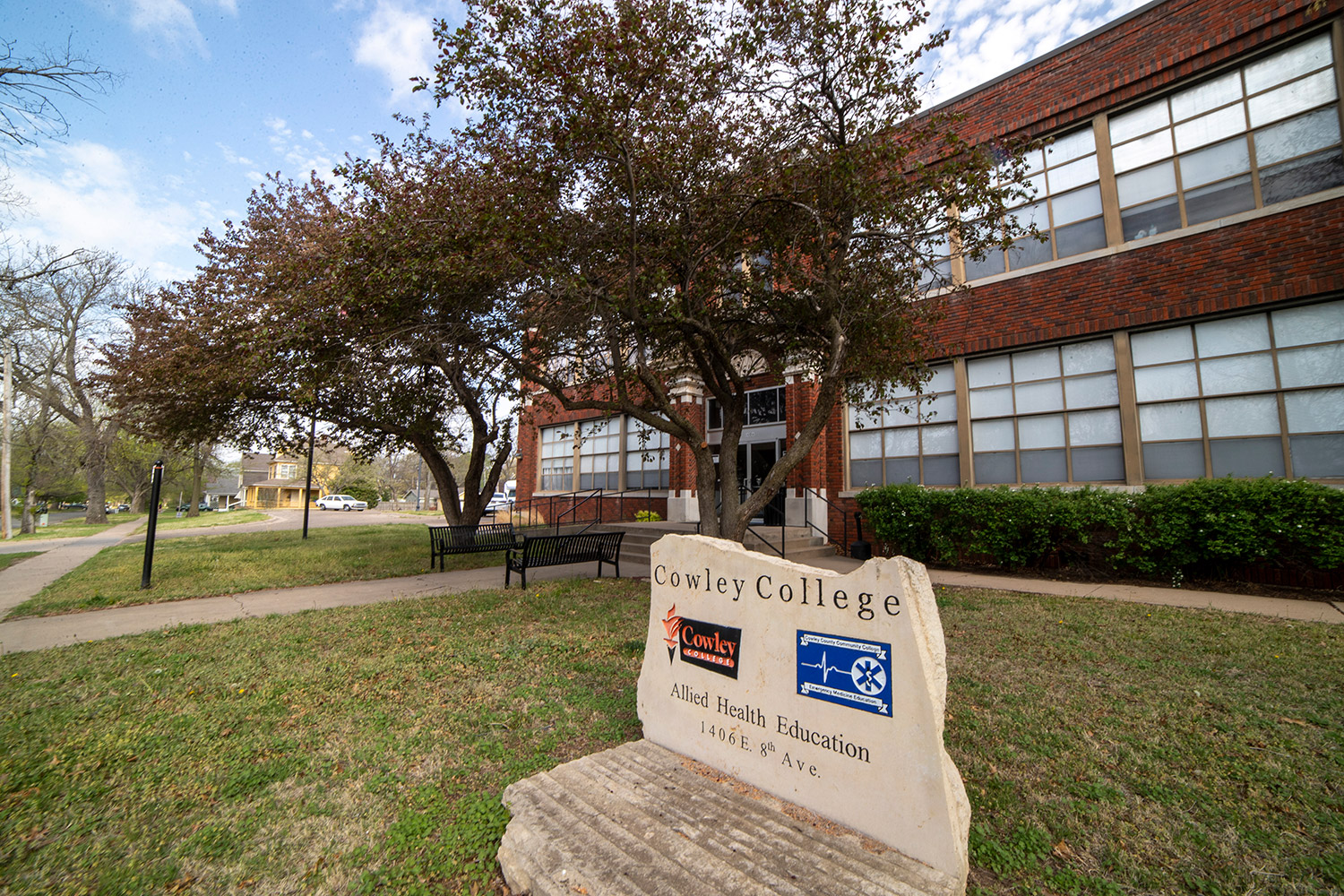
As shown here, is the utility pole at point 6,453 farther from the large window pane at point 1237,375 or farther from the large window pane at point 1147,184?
the large window pane at point 1237,375

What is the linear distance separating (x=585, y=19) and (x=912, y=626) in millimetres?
6640

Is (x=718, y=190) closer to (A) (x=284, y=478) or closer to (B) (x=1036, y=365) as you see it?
(B) (x=1036, y=365)

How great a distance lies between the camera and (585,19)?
616 cm

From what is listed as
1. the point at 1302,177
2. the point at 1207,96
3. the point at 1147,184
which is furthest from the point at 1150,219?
the point at 1207,96

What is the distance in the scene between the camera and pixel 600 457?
19547 millimetres

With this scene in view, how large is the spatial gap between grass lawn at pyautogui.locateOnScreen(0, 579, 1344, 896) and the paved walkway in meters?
0.86

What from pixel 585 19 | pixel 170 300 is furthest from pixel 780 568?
pixel 170 300

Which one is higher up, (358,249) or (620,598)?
(358,249)

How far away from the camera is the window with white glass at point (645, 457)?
17.4 m

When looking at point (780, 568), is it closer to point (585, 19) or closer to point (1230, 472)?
point (585, 19)

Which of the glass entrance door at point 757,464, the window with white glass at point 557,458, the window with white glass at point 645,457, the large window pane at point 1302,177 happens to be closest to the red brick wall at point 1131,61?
the large window pane at point 1302,177

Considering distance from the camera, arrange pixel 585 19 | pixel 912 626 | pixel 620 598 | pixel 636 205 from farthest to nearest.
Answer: pixel 620 598 < pixel 636 205 < pixel 585 19 < pixel 912 626

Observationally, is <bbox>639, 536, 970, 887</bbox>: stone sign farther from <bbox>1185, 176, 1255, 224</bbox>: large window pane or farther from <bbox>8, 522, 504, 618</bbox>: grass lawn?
<bbox>1185, 176, 1255, 224</bbox>: large window pane

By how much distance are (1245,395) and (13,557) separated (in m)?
25.1
